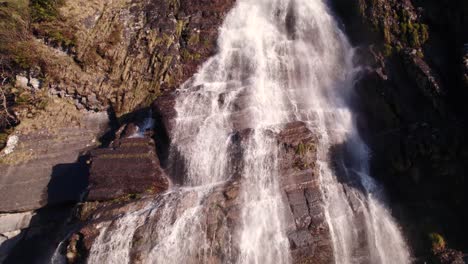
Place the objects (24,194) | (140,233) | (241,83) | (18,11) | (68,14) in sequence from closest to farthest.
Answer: (140,233) → (24,194) → (241,83) → (18,11) → (68,14)

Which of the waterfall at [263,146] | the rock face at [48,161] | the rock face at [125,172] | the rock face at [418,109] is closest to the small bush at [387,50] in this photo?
the rock face at [418,109]

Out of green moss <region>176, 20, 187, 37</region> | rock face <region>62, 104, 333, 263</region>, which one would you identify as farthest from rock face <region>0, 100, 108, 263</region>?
green moss <region>176, 20, 187, 37</region>

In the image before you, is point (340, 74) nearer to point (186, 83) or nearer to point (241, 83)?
point (241, 83)

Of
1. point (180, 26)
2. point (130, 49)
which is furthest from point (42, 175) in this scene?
point (180, 26)

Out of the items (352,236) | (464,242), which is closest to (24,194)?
(352,236)

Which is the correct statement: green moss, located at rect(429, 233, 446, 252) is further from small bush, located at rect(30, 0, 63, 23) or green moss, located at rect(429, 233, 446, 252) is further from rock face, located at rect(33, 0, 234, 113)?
small bush, located at rect(30, 0, 63, 23)

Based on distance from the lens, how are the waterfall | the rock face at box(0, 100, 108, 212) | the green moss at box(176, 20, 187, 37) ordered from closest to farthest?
the waterfall < the rock face at box(0, 100, 108, 212) < the green moss at box(176, 20, 187, 37)
